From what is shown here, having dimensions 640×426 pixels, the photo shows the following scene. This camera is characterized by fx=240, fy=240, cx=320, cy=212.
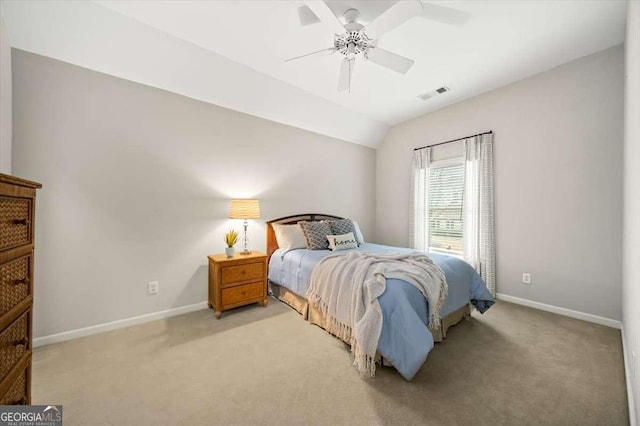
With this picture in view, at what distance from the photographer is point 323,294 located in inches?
92.0

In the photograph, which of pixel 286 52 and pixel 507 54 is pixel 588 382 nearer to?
pixel 507 54

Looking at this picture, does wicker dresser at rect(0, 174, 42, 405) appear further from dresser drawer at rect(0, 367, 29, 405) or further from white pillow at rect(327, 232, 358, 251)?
white pillow at rect(327, 232, 358, 251)

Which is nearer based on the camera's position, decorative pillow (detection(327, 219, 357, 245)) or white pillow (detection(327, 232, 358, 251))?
white pillow (detection(327, 232, 358, 251))

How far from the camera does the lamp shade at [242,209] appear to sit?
2979 millimetres

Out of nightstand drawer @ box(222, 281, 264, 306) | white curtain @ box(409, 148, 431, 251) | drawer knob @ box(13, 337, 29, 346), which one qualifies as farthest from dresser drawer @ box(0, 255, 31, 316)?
white curtain @ box(409, 148, 431, 251)

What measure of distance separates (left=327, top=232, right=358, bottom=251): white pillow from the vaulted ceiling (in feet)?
6.70

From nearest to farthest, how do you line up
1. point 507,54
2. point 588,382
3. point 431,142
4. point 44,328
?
point 588,382, point 44,328, point 507,54, point 431,142

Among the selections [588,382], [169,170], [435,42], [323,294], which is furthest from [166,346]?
[435,42]

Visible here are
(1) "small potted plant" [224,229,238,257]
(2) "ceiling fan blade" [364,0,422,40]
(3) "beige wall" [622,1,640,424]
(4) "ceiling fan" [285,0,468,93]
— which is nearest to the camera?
(3) "beige wall" [622,1,640,424]

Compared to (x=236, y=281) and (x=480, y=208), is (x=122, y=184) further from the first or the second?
(x=480, y=208)

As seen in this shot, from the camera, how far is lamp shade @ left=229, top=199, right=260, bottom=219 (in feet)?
9.77

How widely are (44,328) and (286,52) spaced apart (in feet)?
11.4

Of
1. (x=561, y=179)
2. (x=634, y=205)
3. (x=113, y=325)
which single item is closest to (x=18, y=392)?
(x=113, y=325)

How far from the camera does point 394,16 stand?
1743 mm
